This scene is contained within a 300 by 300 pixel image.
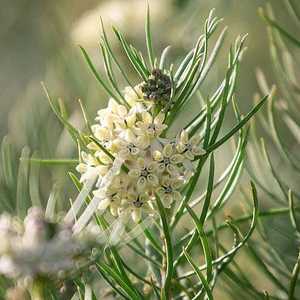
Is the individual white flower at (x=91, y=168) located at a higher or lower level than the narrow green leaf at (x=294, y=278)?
higher

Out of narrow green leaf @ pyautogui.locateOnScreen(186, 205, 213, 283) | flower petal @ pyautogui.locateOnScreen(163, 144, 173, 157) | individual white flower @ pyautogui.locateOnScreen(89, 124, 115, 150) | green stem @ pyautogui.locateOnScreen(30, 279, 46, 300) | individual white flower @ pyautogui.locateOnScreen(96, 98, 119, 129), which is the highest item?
individual white flower @ pyautogui.locateOnScreen(96, 98, 119, 129)

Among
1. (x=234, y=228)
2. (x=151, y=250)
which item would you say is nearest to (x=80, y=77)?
(x=151, y=250)

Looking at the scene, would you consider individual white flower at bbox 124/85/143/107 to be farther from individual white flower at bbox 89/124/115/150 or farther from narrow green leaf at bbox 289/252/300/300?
narrow green leaf at bbox 289/252/300/300

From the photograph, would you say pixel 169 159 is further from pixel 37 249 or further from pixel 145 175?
pixel 37 249

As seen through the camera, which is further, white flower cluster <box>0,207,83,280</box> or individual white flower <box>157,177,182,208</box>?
individual white flower <box>157,177,182,208</box>

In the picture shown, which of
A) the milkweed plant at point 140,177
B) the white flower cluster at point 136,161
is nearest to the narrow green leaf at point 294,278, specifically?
the milkweed plant at point 140,177

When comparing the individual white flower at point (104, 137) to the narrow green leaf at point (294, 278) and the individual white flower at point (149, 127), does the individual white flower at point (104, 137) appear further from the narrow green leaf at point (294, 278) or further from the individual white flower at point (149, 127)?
the narrow green leaf at point (294, 278)

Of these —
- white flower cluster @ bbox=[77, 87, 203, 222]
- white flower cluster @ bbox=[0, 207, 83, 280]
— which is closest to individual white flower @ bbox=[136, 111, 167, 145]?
white flower cluster @ bbox=[77, 87, 203, 222]

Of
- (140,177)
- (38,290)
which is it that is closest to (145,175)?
(140,177)
